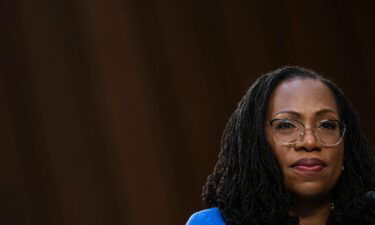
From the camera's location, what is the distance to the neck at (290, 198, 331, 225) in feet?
5.98

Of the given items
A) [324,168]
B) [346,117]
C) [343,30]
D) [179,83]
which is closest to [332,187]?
[324,168]

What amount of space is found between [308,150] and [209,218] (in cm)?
32

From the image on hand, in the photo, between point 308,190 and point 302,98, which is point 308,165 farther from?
point 302,98

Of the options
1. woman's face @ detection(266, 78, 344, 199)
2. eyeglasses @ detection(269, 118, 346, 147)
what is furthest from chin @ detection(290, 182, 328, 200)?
eyeglasses @ detection(269, 118, 346, 147)

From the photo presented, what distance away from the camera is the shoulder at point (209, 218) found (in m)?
1.83

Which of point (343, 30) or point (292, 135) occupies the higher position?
point (343, 30)

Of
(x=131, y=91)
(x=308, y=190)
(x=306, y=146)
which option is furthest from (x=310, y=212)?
(x=131, y=91)

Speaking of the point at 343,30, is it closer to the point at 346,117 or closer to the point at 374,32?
the point at 374,32

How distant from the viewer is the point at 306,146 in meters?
1.74

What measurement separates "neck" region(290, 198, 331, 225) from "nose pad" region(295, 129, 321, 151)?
0.51 feet

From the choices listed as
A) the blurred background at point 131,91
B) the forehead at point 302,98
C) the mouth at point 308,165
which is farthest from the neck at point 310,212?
the blurred background at point 131,91

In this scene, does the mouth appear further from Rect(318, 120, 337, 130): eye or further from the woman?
Rect(318, 120, 337, 130): eye

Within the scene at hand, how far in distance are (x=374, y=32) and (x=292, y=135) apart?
1.98 metres

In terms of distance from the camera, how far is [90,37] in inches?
121
